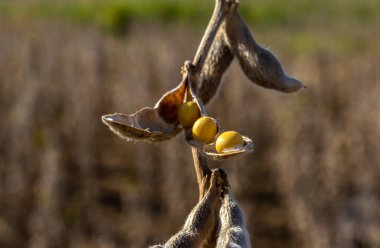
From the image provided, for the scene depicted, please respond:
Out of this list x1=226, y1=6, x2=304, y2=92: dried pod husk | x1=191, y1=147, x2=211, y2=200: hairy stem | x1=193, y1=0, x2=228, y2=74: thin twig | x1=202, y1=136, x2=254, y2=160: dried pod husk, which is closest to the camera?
x1=202, y1=136, x2=254, y2=160: dried pod husk

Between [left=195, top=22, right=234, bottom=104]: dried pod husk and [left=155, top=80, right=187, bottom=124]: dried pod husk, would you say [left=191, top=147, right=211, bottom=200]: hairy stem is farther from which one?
[left=195, top=22, right=234, bottom=104]: dried pod husk

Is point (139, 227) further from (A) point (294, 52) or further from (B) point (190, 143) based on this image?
(A) point (294, 52)

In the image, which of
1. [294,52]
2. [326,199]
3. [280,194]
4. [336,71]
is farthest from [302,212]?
[294,52]

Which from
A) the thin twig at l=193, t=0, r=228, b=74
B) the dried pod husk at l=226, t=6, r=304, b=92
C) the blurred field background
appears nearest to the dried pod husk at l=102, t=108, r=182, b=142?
the thin twig at l=193, t=0, r=228, b=74

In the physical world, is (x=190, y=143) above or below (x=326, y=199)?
above

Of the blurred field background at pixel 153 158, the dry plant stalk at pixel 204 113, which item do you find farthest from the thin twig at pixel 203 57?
the blurred field background at pixel 153 158

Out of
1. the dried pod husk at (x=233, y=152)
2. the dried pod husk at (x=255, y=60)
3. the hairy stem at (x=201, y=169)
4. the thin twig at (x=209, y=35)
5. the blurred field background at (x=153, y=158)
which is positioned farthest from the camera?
the blurred field background at (x=153, y=158)

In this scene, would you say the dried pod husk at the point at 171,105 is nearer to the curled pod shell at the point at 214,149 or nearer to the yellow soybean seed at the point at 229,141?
the curled pod shell at the point at 214,149
